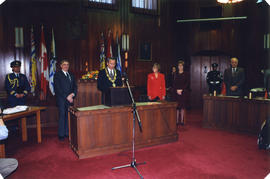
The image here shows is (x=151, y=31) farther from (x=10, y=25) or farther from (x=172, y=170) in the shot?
(x=172, y=170)

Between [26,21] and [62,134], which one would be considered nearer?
[62,134]

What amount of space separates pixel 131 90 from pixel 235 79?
329 cm

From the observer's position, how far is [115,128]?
371cm

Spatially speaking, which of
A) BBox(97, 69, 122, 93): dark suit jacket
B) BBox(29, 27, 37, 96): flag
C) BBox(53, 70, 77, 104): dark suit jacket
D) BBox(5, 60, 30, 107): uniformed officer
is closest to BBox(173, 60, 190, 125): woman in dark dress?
BBox(97, 69, 122, 93): dark suit jacket


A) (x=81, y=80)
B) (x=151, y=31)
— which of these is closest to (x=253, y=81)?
(x=151, y=31)

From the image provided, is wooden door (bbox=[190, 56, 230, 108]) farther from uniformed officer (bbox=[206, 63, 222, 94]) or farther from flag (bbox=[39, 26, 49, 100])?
flag (bbox=[39, 26, 49, 100])

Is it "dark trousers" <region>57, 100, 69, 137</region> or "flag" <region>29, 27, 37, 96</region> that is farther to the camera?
"flag" <region>29, 27, 37, 96</region>

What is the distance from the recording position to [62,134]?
4453 mm

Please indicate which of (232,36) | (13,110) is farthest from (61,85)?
(232,36)

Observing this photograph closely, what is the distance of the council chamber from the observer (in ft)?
10.9

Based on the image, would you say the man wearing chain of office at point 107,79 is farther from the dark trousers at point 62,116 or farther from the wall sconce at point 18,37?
the wall sconce at point 18,37

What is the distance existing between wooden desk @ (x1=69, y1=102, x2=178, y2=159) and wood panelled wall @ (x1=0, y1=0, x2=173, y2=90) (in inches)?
143

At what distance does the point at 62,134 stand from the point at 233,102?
3930 mm

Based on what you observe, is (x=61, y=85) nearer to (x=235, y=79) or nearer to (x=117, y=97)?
(x=117, y=97)
